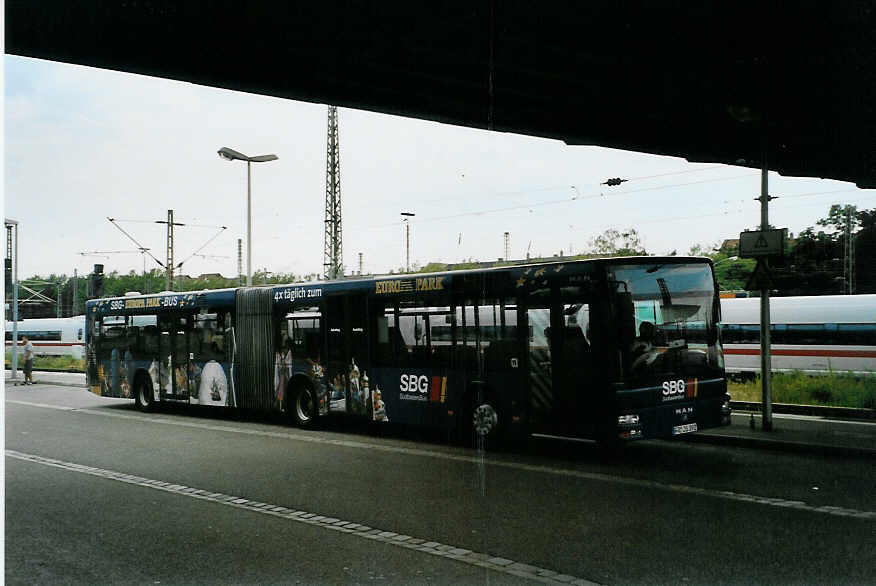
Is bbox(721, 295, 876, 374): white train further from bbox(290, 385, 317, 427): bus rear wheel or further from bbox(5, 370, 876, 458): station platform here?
bbox(290, 385, 317, 427): bus rear wheel

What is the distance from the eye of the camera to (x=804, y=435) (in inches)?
461

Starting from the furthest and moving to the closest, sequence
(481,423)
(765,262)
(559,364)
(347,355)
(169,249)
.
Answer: (169,249), (347,355), (765,262), (481,423), (559,364)

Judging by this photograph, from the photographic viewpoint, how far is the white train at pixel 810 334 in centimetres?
2264

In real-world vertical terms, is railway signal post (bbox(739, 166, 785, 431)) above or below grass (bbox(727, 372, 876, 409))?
above

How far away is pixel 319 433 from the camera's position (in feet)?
46.0

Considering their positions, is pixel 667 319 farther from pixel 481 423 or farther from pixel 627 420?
pixel 481 423

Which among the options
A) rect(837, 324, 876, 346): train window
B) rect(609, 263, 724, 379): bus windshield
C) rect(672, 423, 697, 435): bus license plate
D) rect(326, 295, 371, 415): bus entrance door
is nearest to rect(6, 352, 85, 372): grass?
rect(326, 295, 371, 415): bus entrance door

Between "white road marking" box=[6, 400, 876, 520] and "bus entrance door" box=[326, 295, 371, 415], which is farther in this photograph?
"bus entrance door" box=[326, 295, 371, 415]

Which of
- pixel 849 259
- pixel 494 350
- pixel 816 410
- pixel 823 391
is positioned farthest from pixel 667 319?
pixel 849 259

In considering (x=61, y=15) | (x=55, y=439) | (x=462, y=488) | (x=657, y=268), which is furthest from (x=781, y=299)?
(x=61, y=15)

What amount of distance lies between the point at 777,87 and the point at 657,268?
3.58m

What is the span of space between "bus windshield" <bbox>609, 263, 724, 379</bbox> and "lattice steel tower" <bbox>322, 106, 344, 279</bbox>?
8.40 metres

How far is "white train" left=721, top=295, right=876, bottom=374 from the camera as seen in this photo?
22.6m

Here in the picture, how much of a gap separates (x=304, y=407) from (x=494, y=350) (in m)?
5.11
